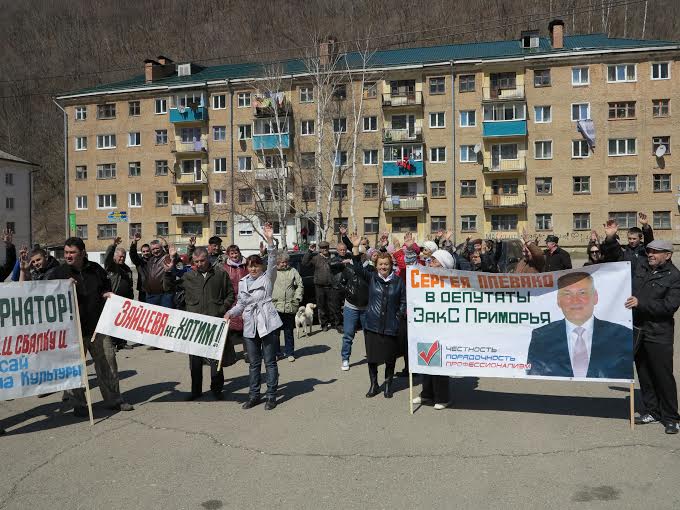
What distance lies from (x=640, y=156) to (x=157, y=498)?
50.9m

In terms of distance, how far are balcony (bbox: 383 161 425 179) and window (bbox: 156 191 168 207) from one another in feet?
71.2

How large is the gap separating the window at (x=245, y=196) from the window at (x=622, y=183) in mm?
30641

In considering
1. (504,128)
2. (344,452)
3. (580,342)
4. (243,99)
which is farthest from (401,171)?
(344,452)

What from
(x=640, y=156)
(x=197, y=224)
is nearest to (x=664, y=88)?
(x=640, y=156)

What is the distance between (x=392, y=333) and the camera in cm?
805

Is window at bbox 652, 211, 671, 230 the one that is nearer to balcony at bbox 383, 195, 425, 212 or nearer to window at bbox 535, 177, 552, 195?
window at bbox 535, 177, 552, 195

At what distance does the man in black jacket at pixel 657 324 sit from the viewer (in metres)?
6.33

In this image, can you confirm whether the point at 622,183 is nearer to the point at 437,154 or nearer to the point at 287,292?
the point at 437,154

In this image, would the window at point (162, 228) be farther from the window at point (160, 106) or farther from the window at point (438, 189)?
the window at point (438, 189)

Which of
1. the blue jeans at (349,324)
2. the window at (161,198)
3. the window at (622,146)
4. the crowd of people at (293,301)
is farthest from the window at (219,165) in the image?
the blue jeans at (349,324)

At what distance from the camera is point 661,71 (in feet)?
156

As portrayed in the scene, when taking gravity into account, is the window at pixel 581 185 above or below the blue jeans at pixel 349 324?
above

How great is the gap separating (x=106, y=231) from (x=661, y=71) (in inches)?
2013

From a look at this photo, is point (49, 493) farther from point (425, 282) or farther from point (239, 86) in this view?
point (239, 86)
